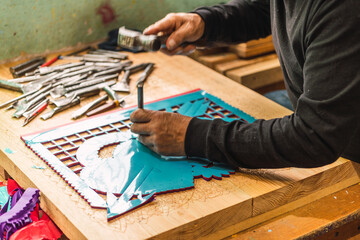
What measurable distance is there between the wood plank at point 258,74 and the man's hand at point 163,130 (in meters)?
0.95

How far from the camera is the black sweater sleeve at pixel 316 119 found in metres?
1.19

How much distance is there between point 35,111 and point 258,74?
1.16 meters

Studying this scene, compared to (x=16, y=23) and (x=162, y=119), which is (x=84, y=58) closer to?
(x=16, y=23)

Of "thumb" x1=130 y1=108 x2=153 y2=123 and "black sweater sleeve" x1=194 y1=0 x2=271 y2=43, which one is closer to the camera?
"thumb" x1=130 y1=108 x2=153 y2=123

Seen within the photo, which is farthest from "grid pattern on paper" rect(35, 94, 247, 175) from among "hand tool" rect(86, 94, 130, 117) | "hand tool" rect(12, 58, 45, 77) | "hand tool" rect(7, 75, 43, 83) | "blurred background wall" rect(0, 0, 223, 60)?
"blurred background wall" rect(0, 0, 223, 60)

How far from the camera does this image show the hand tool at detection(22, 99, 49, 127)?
1858 mm

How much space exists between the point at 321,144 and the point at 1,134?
113 centimetres

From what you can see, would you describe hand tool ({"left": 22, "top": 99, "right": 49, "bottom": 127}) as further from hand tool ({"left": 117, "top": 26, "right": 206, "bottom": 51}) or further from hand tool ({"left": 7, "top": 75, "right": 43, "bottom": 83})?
hand tool ({"left": 117, "top": 26, "right": 206, "bottom": 51})

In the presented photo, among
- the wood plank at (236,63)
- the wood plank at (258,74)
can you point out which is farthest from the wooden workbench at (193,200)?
the wood plank at (236,63)

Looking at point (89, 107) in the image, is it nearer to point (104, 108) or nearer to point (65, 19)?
point (104, 108)

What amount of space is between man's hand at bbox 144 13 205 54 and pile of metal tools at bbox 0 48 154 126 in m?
0.20

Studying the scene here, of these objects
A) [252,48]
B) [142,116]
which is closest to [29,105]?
[142,116]

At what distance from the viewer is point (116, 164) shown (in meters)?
1.54

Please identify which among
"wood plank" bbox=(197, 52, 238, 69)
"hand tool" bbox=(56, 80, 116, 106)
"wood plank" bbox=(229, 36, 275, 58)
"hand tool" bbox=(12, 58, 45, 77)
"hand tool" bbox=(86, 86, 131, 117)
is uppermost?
"hand tool" bbox=(12, 58, 45, 77)
